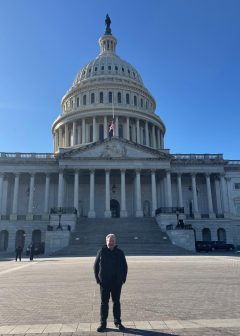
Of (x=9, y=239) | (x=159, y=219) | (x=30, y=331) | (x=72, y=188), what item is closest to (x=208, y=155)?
(x=159, y=219)

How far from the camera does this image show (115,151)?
60.9 metres

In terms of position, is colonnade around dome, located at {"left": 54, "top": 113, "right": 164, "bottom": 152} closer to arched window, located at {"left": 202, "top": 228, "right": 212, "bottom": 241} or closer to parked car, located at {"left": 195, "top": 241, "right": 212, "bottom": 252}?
arched window, located at {"left": 202, "top": 228, "right": 212, "bottom": 241}

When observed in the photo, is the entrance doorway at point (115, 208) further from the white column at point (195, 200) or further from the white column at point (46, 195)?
the white column at point (195, 200)

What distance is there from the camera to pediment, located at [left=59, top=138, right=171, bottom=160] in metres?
60.6

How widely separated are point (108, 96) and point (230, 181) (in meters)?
37.5

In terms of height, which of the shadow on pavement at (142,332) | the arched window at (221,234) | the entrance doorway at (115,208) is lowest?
the shadow on pavement at (142,332)

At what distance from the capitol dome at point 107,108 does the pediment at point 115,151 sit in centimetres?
1414

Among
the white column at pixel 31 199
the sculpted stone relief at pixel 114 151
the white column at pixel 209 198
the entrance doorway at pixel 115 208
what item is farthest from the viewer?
the entrance doorway at pixel 115 208

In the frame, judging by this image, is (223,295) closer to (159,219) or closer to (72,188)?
(159,219)

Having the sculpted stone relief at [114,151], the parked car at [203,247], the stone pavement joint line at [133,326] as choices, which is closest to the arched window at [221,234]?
the parked car at [203,247]

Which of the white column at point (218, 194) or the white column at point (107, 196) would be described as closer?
the white column at point (107, 196)

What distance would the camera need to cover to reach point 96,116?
79.6 metres

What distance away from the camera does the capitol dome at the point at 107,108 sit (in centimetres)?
7950

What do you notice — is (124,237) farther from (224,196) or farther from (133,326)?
(133,326)
